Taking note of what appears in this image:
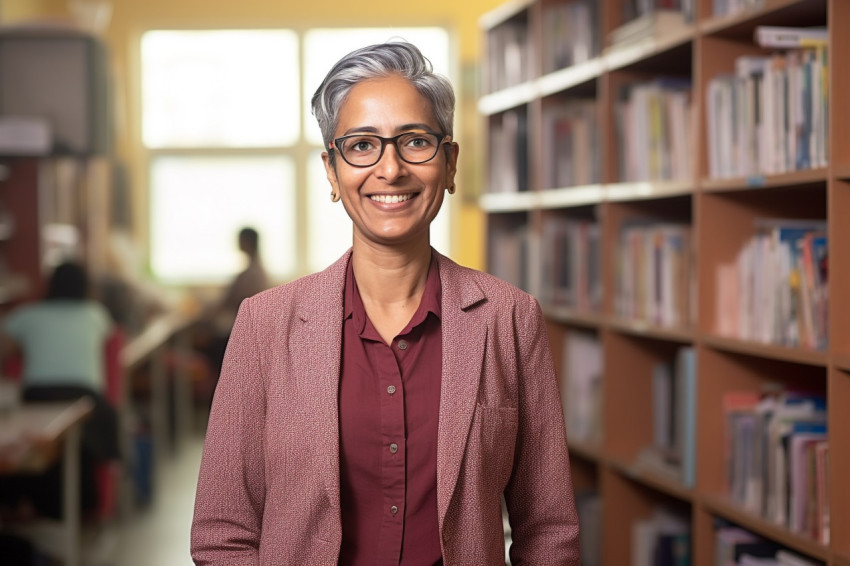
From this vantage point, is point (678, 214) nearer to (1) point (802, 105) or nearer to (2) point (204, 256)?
(1) point (802, 105)

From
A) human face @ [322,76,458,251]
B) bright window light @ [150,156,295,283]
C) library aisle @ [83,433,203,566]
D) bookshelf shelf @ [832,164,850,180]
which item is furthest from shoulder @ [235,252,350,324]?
bright window light @ [150,156,295,283]

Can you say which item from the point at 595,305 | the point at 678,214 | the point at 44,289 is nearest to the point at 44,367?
the point at 44,289

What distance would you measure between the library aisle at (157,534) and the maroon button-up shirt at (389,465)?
3.49 metres

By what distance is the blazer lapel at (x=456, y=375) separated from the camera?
1.43m

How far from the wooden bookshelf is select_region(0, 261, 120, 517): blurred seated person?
224 centimetres

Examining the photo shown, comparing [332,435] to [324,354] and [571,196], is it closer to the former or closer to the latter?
[324,354]

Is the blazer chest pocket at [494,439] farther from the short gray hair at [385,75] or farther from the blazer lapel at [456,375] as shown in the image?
the short gray hair at [385,75]

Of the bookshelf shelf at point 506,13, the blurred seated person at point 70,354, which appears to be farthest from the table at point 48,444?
the bookshelf shelf at point 506,13

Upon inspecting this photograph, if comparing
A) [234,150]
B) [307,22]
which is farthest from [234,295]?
[307,22]

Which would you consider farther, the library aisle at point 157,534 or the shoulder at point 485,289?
the library aisle at point 157,534

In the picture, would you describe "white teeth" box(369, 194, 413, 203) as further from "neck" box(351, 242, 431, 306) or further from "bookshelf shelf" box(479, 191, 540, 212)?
"bookshelf shelf" box(479, 191, 540, 212)

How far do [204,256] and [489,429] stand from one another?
25.4 ft

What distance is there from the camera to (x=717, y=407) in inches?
119

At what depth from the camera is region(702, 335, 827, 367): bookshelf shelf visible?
243 centimetres
